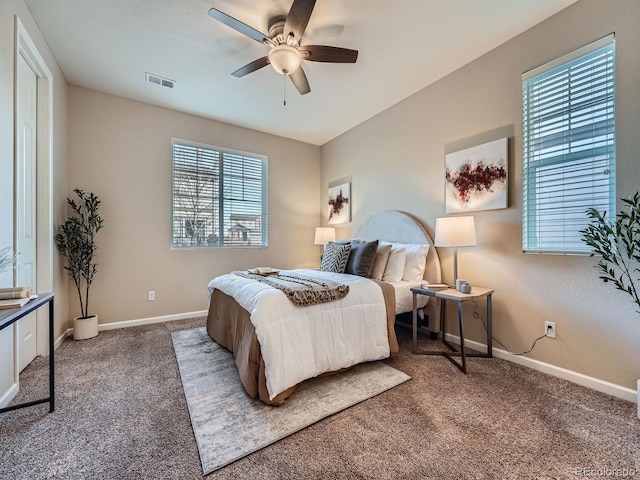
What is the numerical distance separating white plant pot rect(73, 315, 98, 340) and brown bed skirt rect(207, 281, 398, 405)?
4.37ft

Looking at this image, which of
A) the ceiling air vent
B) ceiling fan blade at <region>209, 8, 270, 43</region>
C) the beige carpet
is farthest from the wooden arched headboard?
the ceiling air vent

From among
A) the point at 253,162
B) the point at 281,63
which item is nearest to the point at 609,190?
the point at 281,63

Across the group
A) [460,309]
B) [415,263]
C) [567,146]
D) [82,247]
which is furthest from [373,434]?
[82,247]

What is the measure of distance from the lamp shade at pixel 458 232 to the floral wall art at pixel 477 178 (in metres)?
0.28

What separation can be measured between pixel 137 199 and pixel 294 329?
2.96 meters

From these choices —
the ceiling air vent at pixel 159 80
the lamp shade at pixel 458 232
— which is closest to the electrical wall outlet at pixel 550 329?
the lamp shade at pixel 458 232

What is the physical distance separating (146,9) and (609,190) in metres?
3.68

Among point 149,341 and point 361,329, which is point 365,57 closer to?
point 361,329

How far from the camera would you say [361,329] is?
2.27 meters

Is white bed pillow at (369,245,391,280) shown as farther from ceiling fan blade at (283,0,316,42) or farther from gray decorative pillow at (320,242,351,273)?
ceiling fan blade at (283,0,316,42)

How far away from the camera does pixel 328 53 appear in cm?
218

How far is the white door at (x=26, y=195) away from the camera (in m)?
2.14

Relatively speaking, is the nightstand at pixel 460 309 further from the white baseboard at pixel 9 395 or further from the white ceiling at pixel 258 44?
the white baseboard at pixel 9 395

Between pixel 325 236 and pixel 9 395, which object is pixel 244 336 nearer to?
pixel 9 395
